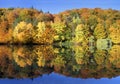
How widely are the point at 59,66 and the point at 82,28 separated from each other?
53215mm

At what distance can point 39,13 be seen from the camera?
299 feet

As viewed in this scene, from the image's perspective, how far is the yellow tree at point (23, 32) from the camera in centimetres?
7324

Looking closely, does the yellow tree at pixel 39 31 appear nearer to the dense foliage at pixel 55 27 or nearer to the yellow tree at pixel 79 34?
the dense foliage at pixel 55 27

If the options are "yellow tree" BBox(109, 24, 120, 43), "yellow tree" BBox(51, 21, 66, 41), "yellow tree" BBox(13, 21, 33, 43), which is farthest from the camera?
"yellow tree" BBox(109, 24, 120, 43)

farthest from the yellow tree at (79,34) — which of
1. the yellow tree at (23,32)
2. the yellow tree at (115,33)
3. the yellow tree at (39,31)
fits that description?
the yellow tree at (23,32)

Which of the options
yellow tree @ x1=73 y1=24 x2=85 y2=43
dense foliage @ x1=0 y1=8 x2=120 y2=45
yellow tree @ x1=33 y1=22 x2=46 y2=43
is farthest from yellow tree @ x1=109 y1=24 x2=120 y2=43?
yellow tree @ x1=33 y1=22 x2=46 y2=43

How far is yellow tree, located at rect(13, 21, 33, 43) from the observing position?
73.2 meters

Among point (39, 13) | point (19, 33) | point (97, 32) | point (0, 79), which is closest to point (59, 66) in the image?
point (0, 79)

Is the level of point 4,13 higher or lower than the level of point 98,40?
higher

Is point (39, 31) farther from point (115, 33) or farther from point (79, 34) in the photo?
point (115, 33)

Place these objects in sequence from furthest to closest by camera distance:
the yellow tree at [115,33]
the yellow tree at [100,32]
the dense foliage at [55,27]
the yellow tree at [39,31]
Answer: the yellow tree at [100,32] < the yellow tree at [115,33] < the yellow tree at [39,31] < the dense foliage at [55,27]

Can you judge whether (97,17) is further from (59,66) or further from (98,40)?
(59,66)

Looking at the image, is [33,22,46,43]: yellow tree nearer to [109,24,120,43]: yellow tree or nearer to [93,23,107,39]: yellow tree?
[93,23,107,39]: yellow tree

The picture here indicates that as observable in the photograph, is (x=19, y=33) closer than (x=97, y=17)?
Yes
